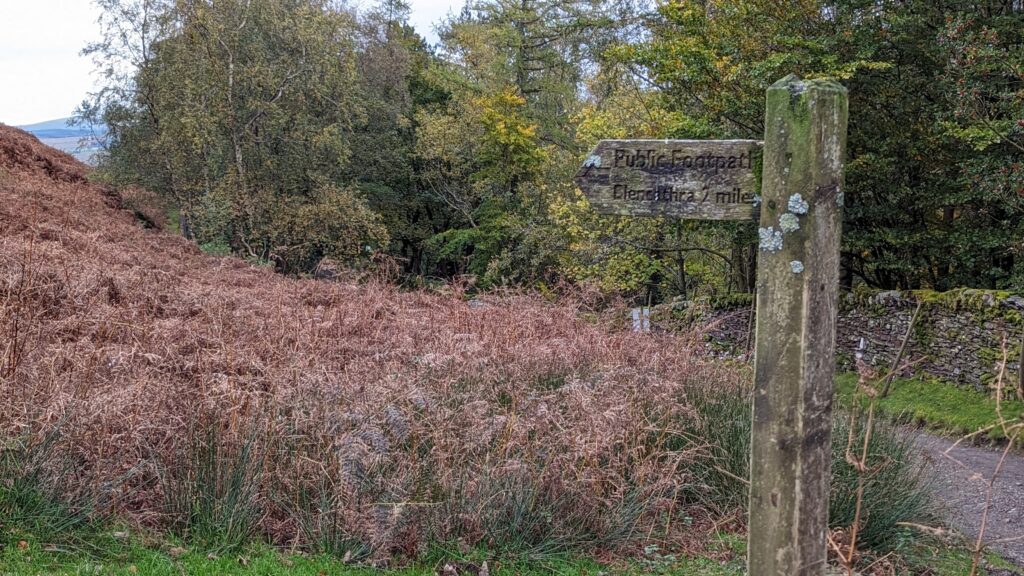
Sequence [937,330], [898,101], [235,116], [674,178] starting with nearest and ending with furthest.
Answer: [674,178], [937,330], [898,101], [235,116]

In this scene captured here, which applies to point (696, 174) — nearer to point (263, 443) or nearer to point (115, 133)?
point (263, 443)

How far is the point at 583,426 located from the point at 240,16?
802 inches

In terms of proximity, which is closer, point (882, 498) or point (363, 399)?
point (882, 498)

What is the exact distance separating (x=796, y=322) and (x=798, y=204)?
42 centimetres

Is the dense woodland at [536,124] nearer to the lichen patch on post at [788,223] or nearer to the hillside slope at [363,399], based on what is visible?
the hillside slope at [363,399]

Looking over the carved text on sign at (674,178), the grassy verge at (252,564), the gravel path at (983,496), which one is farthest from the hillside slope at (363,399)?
the gravel path at (983,496)

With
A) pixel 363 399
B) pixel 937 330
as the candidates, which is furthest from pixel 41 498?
pixel 937 330

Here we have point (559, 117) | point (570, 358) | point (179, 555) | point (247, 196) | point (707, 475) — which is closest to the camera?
point (179, 555)

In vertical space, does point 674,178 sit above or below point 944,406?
above

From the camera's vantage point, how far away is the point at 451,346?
6988 mm

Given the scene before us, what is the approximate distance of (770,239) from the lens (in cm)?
267

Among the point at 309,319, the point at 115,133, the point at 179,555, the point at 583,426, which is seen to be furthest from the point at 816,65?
the point at 115,133

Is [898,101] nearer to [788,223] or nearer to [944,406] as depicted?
[944,406]

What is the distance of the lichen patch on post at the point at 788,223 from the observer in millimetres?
2615
